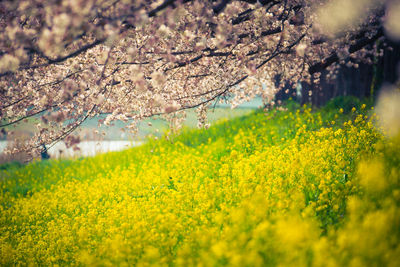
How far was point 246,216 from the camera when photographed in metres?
3.72

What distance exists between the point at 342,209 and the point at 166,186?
162 inches

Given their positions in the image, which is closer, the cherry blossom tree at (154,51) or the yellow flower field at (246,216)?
the yellow flower field at (246,216)

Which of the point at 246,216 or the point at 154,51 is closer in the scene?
the point at 246,216

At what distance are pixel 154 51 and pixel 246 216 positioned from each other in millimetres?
3386

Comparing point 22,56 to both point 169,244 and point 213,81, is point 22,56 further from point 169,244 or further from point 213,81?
point 213,81

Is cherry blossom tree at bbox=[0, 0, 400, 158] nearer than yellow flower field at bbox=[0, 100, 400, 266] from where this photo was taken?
No

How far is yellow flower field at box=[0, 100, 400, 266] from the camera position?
2.84 meters

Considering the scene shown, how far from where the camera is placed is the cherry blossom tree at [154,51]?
12.7ft

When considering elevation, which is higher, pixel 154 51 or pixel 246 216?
pixel 154 51

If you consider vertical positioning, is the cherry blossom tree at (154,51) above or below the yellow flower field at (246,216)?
above

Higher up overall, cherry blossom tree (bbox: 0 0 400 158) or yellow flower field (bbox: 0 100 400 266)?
cherry blossom tree (bbox: 0 0 400 158)

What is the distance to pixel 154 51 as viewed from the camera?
5438mm

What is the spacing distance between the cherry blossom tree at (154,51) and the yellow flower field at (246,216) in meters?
1.67

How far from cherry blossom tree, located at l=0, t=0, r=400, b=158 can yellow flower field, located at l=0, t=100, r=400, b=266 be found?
5.47 feet
